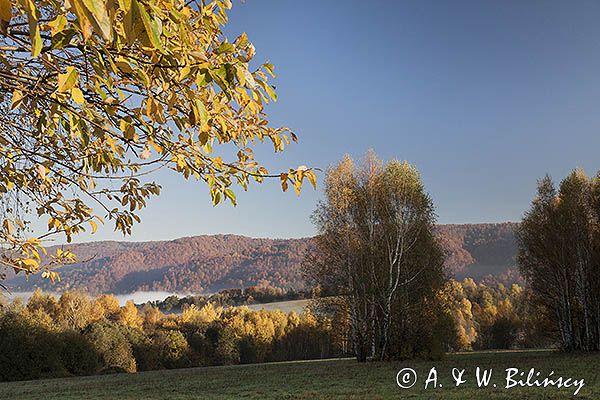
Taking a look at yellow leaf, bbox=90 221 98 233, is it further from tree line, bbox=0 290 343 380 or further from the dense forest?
→ tree line, bbox=0 290 343 380

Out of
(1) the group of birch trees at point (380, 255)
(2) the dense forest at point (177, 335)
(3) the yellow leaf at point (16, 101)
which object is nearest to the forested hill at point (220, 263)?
(2) the dense forest at point (177, 335)

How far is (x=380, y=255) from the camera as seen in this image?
69.9 feet

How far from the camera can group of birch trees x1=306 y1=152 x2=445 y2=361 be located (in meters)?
20.8

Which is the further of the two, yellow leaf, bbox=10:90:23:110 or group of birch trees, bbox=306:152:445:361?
group of birch trees, bbox=306:152:445:361

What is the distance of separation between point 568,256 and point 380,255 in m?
10.0

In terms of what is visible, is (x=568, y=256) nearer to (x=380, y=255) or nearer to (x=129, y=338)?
(x=380, y=255)

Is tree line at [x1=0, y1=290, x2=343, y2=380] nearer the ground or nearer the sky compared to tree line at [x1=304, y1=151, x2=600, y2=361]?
nearer the ground

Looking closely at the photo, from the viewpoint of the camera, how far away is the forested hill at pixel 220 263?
333 ft

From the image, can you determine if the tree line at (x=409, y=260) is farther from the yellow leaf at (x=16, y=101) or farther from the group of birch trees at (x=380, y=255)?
the yellow leaf at (x=16, y=101)

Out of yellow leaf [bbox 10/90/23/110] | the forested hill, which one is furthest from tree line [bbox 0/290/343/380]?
the forested hill

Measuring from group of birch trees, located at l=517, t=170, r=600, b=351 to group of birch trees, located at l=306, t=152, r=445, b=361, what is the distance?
228 inches

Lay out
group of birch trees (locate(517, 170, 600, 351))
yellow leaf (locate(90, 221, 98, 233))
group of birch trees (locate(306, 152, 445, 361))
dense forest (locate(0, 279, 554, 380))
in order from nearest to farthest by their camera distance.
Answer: yellow leaf (locate(90, 221, 98, 233)) → group of birch trees (locate(306, 152, 445, 361)) → group of birch trees (locate(517, 170, 600, 351)) → dense forest (locate(0, 279, 554, 380))

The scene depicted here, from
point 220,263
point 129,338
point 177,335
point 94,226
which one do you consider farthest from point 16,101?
point 220,263

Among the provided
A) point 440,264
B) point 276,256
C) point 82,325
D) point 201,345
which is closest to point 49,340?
point 82,325
